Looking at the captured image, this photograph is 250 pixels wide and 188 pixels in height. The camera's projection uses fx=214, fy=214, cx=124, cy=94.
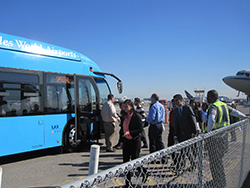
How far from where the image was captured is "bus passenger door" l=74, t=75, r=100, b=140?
287 inches

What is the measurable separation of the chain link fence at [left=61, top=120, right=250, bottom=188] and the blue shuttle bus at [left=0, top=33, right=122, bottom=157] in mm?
3119

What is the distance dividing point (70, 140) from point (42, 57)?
2803mm

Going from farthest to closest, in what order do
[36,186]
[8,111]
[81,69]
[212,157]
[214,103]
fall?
1. [81,69]
2. [8,111]
3. [36,186]
4. [214,103]
5. [212,157]

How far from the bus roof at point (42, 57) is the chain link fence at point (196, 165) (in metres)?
4.22

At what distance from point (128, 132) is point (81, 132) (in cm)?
366

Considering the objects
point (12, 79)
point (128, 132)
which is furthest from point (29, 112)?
point (128, 132)

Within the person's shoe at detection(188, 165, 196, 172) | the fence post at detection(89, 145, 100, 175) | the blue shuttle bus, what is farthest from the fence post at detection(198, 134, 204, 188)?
the blue shuttle bus

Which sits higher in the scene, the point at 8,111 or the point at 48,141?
the point at 8,111

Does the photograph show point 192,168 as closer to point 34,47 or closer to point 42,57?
point 42,57

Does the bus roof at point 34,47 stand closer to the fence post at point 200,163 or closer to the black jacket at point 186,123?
the black jacket at point 186,123

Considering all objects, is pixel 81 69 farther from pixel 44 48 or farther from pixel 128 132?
pixel 128 132

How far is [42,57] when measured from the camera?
664 cm

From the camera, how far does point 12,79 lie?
5.77 metres

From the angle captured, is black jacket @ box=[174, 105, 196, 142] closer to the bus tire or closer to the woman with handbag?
the woman with handbag
